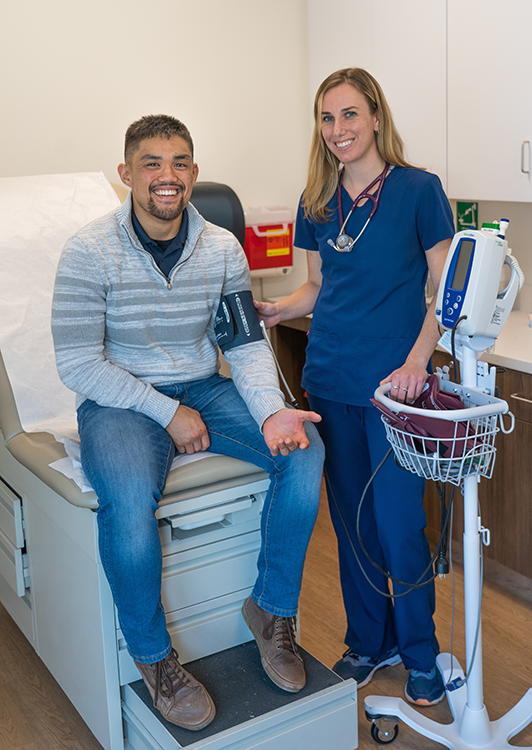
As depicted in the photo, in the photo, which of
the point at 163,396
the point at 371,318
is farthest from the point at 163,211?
the point at 371,318

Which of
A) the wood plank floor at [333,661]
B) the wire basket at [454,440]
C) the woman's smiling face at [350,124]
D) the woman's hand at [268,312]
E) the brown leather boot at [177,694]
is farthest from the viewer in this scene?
the woman's hand at [268,312]

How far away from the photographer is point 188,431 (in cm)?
174

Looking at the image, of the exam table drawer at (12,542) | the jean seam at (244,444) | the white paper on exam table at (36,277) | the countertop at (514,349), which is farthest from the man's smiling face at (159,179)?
the countertop at (514,349)

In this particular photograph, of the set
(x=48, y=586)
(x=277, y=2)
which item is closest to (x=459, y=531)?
(x=48, y=586)

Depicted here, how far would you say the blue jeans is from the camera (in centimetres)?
152

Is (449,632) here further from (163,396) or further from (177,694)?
(163,396)

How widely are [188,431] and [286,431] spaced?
0.23 meters

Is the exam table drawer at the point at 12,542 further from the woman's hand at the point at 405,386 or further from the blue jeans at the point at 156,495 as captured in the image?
the woman's hand at the point at 405,386

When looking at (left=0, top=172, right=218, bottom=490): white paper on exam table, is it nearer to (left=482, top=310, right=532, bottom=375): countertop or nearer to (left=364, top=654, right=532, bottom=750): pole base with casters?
(left=364, top=654, right=532, bottom=750): pole base with casters

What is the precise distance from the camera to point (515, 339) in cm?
236

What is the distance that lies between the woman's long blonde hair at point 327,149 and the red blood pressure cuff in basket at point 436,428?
1.92 feet

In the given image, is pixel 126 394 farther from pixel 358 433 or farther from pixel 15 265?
pixel 15 265


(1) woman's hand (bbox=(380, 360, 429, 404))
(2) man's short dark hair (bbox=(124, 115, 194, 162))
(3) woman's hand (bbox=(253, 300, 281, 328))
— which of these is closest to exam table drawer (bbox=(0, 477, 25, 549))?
(3) woman's hand (bbox=(253, 300, 281, 328))

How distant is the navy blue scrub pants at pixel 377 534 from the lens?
5.90 feet
